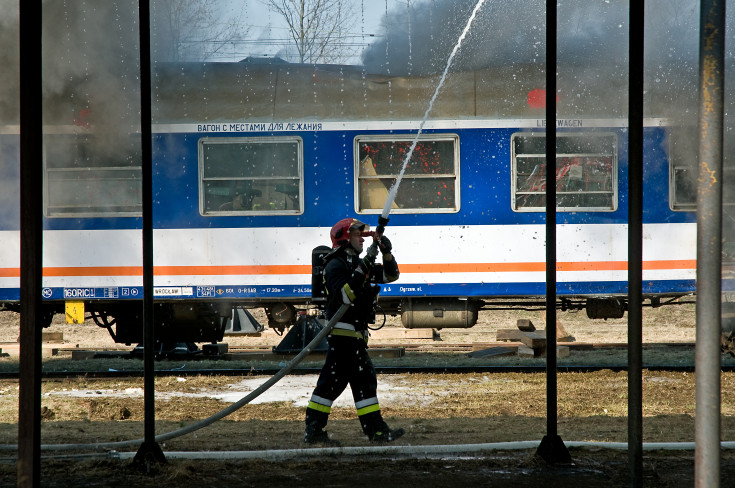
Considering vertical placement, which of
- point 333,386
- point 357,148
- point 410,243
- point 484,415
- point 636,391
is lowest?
point 484,415

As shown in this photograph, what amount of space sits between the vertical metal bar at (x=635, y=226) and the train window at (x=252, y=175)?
20.9 feet

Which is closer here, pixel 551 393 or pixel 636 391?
pixel 636 391

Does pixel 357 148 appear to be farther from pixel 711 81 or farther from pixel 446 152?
pixel 711 81

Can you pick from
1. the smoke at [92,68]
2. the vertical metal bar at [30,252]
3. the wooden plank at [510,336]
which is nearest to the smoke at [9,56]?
the smoke at [92,68]

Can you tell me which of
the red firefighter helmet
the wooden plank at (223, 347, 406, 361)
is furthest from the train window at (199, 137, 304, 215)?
the red firefighter helmet

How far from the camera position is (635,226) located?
11.6 feet

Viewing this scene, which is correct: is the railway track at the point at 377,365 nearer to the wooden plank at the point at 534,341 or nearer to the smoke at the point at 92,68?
the wooden plank at the point at 534,341

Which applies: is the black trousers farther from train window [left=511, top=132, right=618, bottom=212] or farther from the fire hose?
train window [left=511, top=132, right=618, bottom=212]

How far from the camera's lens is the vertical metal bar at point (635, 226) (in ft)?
11.5

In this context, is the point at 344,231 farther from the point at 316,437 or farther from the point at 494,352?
the point at 494,352

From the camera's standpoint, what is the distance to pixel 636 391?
3.58m

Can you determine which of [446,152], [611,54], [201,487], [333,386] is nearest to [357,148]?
[446,152]

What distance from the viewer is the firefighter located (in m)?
5.70

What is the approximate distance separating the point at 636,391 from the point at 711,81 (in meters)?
1.56
